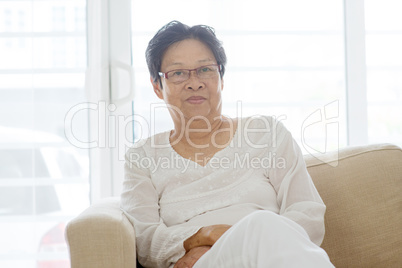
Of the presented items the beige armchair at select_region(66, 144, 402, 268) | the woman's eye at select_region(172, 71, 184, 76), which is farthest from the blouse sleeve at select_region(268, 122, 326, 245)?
the woman's eye at select_region(172, 71, 184, 76)

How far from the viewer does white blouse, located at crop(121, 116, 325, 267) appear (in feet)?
5.32

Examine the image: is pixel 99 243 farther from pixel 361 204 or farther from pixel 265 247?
pixel 361 204

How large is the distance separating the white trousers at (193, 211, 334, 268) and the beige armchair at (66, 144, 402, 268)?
1.52 feet

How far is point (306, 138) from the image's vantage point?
269cm

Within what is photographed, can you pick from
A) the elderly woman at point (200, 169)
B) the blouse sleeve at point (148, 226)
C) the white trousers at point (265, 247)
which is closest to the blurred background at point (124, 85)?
the elderly woman at point (200, 169)

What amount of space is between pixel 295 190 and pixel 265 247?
0.55m

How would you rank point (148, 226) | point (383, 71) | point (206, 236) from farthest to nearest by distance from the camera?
point (383, 71)
point (148, 226)
point (206, 236)

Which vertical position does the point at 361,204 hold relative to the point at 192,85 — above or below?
below

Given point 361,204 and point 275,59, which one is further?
point 275,59

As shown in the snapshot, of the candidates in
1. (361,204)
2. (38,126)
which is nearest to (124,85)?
(38,126)

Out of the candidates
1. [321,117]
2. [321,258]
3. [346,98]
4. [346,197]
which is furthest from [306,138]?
[321,258]

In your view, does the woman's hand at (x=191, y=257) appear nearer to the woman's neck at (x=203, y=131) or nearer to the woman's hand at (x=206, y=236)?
the woman's hand at (x=206, y=236)

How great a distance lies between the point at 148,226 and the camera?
5.45ft

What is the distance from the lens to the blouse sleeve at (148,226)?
1.58 m
